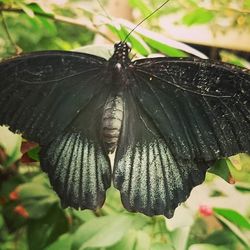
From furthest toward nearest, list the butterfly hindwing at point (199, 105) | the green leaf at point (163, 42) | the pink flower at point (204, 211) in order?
the pink flower at point (204, 211) → the green leaf at point (163, 42) → the butterfly hindwing at point (199, 105)

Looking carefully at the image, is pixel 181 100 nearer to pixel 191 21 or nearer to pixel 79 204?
pixel 79 204

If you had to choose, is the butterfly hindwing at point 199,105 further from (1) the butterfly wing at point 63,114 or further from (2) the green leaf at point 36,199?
(2) the green leaf at point 36,199

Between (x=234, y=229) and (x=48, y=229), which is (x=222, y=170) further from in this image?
(x=48, y=229)

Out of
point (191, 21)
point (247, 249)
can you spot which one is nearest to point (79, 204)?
point (247, 249)

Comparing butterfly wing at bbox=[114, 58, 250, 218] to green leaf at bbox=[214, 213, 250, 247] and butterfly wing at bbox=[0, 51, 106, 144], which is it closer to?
butterfly wing at bbox=[0, 51, 106, 144]

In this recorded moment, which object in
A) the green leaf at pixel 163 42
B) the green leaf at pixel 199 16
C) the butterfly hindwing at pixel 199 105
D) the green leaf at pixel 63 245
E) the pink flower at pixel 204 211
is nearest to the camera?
the butterfly hindwing at pixel 199 105

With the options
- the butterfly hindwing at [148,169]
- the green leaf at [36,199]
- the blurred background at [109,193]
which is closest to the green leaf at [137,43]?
the blurred background at [109,193]

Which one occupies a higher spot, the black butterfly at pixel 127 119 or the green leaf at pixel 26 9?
the green leaf at pixel 26 9
